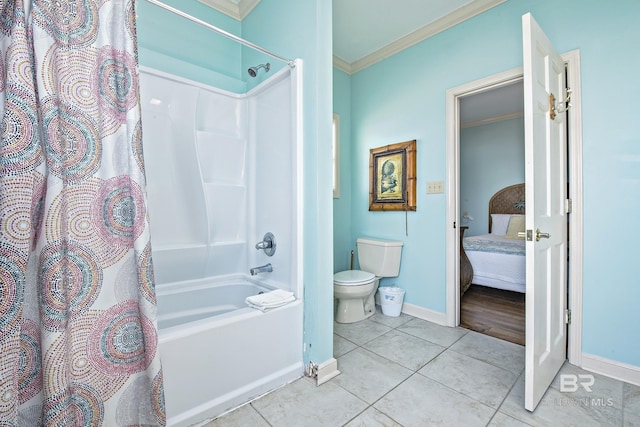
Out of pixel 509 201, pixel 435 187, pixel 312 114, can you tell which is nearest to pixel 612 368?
pixel 435 187

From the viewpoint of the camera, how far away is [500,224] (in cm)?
464

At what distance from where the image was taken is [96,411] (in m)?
0.94

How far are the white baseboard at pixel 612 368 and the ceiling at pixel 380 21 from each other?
2.46 metres

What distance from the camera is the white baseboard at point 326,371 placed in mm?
1576

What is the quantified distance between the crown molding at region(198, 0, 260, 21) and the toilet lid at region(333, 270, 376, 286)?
2.29 metres

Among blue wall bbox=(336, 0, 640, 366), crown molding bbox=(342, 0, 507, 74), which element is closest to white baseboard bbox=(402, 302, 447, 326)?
blue wall bbox=(336, 0, 640, 366)

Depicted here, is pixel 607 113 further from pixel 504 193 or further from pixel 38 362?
pixel 504 193

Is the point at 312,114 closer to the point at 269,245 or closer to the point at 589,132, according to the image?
the point at 269,245

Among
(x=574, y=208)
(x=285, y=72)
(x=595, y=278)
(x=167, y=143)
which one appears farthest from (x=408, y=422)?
(x=167, y=143)

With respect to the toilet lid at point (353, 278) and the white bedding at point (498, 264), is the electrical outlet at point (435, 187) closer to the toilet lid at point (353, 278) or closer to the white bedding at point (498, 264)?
the toilet lid at point (353, 278)

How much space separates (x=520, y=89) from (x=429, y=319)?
122 inches

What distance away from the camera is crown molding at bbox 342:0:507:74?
2127 mm

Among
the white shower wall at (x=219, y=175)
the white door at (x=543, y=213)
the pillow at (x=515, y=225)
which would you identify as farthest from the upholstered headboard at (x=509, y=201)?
the white shower wall at (x=219, y=175)

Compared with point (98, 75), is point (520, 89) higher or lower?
higher
